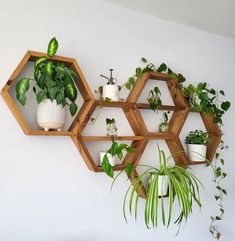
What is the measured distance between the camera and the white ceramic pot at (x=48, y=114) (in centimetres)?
139

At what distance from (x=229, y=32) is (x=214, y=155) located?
1122 millimetres

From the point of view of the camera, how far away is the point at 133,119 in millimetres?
1775

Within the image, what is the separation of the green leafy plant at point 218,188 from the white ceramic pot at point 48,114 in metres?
1.43

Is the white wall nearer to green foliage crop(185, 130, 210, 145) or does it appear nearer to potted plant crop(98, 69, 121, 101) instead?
potted plant crop(98, 69, 121, 101)

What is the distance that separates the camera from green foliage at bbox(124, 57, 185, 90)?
70.5 inches

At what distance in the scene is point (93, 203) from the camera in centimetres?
163

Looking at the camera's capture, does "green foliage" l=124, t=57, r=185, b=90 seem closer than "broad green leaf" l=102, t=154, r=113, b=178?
No

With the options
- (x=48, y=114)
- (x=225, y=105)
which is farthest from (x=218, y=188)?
(x=48, y=114)

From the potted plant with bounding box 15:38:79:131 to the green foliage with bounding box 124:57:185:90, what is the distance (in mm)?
483

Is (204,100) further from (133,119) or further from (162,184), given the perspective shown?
(162,184)

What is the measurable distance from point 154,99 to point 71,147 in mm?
678

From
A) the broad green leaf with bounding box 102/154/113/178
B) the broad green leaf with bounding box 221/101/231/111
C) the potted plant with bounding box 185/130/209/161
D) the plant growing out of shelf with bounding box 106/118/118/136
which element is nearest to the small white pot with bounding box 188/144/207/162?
the potted plant with bounding box 185/130/209/161

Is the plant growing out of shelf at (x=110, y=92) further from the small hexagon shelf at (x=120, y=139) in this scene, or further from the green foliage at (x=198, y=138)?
the green foliage at (x=198, y=138)

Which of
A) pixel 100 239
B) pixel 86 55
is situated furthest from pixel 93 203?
pixel 86 55
